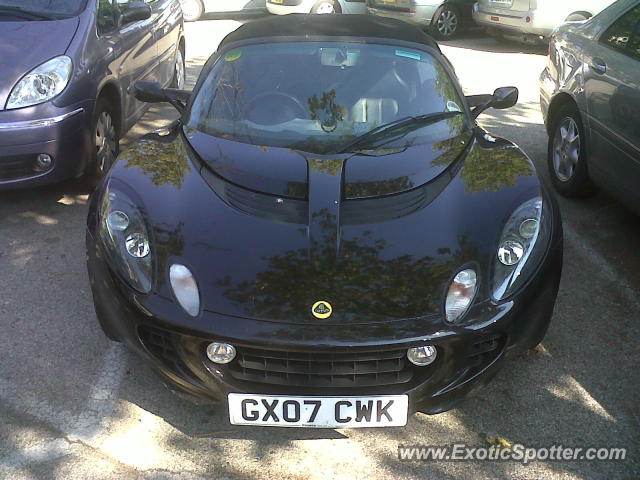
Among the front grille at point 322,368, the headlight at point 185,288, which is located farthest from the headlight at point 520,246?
the headlight at point 185,288

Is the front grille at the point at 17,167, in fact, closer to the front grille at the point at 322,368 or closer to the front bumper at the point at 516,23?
the front grille at the point at 322,368

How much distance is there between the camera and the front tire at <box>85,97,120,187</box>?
4.83 m

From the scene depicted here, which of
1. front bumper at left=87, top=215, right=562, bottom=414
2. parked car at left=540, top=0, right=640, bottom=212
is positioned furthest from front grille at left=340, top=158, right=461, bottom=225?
parked car at left=540, top=0, right=640, bottom=212

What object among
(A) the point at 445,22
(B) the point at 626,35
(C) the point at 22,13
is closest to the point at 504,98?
(B) the point at 626,35

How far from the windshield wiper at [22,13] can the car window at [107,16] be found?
1.05 ft

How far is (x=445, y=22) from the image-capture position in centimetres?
1148

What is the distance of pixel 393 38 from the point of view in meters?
3.98

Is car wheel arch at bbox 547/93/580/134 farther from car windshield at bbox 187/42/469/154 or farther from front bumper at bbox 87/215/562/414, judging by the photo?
front bumper at bbox 87/215/562/414

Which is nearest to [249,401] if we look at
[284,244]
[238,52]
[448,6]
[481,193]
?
[284,244]

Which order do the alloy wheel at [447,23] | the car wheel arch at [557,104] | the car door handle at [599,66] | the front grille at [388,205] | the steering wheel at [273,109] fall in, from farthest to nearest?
1. the alloy wheel at [447,23]
2. the car wheel arch at [557,104]
3. the car door handle at [599,66]
4. the steering wheel at [273,109]
5. the front grille at [388,205]

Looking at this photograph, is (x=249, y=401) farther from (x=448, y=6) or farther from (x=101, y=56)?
(x=448, y=6)

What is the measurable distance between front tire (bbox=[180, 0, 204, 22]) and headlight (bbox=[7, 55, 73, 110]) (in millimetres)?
8403

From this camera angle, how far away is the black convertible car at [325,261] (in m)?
2.52

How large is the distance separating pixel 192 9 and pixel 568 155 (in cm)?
909
